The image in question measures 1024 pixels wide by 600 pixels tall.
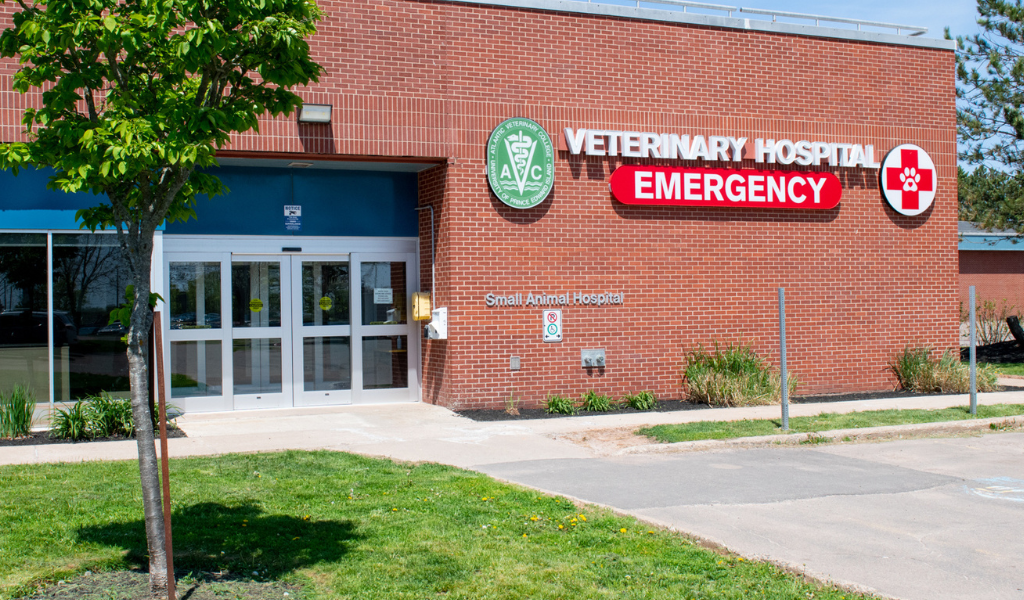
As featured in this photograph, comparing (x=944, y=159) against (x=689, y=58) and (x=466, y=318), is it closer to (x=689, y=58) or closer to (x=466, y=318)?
(x=689, y=58)

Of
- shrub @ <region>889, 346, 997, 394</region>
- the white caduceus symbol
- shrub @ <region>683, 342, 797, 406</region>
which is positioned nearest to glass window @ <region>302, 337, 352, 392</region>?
the white caduceus symbol

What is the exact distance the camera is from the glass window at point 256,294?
556 inches

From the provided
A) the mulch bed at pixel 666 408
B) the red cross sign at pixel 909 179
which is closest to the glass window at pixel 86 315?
the mulch bed at pixel 666 408

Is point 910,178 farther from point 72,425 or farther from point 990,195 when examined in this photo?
point 72,425

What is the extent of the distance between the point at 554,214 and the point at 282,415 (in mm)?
5121

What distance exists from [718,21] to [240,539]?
12183mm

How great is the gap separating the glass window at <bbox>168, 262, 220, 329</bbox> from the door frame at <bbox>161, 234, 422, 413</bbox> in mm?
88

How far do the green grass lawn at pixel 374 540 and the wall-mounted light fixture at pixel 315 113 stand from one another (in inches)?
232

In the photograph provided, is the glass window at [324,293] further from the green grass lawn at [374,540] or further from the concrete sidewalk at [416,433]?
the green grass lawn at [374,540]

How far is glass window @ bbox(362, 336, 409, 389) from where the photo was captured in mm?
14961

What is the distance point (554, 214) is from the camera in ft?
47.4

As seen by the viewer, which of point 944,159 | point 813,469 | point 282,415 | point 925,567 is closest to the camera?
point 925,567

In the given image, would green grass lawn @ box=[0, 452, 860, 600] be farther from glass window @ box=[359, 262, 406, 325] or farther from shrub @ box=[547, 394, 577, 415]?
glass window @ box=[359, 262, 406, 325]

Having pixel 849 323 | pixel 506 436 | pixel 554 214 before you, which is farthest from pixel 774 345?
pixel 506 436
